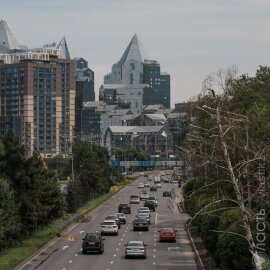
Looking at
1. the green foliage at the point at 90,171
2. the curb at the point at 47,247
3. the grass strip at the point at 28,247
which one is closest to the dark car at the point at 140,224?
the curb at the point at 47,247

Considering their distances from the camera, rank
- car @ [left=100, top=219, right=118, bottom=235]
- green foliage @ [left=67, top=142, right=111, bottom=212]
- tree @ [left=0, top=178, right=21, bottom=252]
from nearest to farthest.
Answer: tree @ [left=0, top=178, right=21, bottom=252] < car @ [left=100, top=219, right=118, bottom=235] < green foliage @ [left=67, top=142, right=111, bottom=212]

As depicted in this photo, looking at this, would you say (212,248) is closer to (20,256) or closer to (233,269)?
(233,269)

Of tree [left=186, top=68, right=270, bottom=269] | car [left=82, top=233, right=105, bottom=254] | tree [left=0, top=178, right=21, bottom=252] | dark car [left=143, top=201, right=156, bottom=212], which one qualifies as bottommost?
dark car [left=143, top=201, right=156, bottom=212]

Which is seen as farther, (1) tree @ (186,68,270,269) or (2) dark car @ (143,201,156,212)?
(2) dark car @ (143,201,156,212)

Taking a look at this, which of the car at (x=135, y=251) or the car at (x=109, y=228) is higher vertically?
the car at (x=135, y=251)

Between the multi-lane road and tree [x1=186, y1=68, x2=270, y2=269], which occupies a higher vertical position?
tree [x1=186, y1=68, x2=270, y2=269]

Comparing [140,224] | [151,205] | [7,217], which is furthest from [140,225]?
[151,205]

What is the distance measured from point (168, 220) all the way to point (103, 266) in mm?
36684

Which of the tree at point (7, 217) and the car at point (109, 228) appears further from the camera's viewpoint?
the car at point (109, 228)

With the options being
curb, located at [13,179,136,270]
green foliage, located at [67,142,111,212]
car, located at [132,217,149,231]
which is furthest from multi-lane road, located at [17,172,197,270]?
green foliage, located at [67,142,111,212]

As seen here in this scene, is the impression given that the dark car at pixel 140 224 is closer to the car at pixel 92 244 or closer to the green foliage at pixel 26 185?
the green foliage at pixel 26 185

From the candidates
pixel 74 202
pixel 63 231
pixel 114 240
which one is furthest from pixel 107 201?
pixel 114 240

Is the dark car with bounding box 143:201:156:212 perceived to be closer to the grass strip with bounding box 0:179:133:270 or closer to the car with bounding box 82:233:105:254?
the grass strip with bounding box 0:179:133:270

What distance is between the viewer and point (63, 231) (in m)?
65.9
